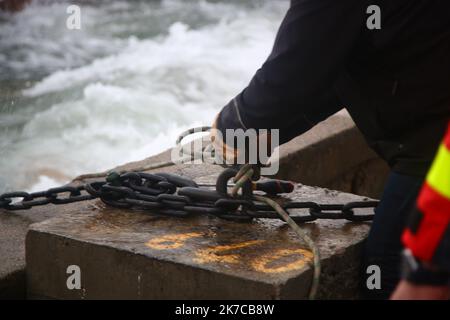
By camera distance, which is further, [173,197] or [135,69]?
[135,69]

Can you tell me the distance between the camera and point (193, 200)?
3.34 m

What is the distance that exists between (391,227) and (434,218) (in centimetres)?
111

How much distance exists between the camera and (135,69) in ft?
32.5

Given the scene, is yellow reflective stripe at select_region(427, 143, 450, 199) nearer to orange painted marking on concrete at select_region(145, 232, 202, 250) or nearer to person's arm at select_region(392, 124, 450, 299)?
person's arm at select_region(392, 124, 450, 299)

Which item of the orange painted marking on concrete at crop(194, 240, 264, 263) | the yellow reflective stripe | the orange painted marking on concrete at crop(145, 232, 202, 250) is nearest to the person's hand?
the yellow reflective stripe

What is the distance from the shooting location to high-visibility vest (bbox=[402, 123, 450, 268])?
1.75 meters

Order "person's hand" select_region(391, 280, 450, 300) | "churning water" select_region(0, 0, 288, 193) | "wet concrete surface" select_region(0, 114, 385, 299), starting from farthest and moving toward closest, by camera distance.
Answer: "churning water" select_region(0, 0, 288, 193), "wet concrete surface" select_region(0, 114, 385, 299), "person's hand" select_region(391, 280, 450, 300)

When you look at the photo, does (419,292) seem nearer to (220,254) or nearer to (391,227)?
(391,227)

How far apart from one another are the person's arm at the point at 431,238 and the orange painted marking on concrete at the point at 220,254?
1146 millimetres

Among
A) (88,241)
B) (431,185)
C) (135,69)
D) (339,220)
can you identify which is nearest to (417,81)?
(339,220)

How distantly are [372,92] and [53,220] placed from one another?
1431 mm

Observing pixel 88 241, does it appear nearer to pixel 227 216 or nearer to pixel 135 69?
pixel 227 216

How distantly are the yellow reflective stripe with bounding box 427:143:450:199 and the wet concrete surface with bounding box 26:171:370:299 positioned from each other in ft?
3.70

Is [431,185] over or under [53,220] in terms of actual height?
over
